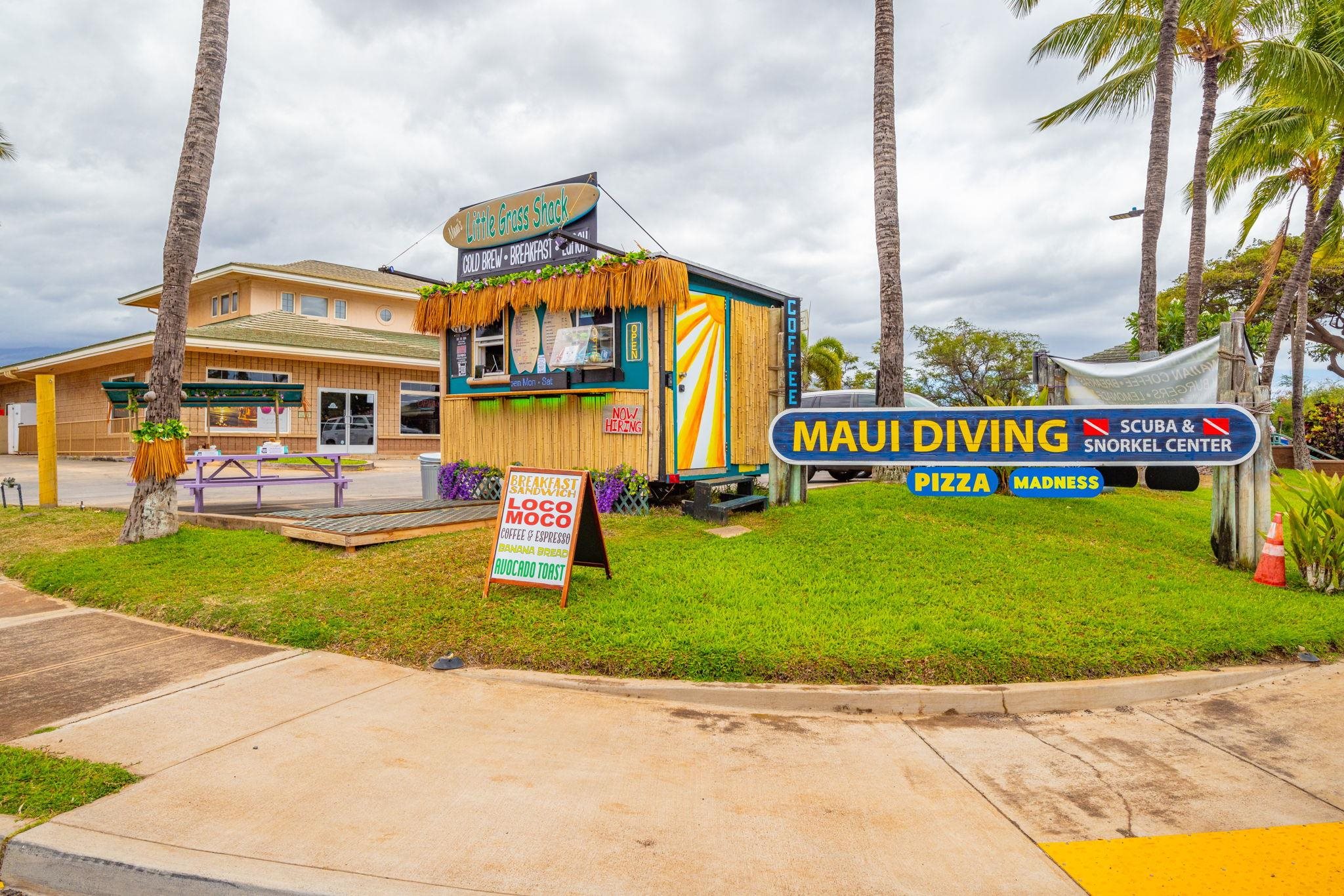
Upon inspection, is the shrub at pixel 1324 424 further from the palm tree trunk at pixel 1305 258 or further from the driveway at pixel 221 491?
the driveway at pixel 221 491

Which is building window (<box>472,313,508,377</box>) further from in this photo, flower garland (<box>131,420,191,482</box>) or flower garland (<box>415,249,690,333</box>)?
flower garland (<box>131,420,191,482</box>)

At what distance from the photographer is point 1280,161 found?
20.1 m

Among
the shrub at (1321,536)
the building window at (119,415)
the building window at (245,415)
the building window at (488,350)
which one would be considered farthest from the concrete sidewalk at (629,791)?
the building window at (119,415)

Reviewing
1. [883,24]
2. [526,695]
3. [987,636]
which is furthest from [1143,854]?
[883,24]

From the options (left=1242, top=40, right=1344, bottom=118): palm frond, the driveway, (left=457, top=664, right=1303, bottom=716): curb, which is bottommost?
(left=457, top=664, right=1303, bottom=716): curb

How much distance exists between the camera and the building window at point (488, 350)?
10.9 metres

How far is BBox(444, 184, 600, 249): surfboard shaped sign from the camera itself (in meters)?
10.1

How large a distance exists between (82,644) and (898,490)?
8.29m

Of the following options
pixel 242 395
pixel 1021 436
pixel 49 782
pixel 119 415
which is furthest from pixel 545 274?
pixel 119 415

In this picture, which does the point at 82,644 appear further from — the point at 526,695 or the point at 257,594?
the point at 526,695

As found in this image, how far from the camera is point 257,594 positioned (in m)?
6.46

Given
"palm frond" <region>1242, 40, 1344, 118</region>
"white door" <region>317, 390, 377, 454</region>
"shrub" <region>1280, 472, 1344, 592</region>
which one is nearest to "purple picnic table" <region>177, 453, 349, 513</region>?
"shrub" <region>1280, 472, 1344, 592</region>

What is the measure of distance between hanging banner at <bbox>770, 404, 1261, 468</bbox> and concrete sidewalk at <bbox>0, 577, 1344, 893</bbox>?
3054mm

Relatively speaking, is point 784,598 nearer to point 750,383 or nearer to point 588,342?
point 588,342
